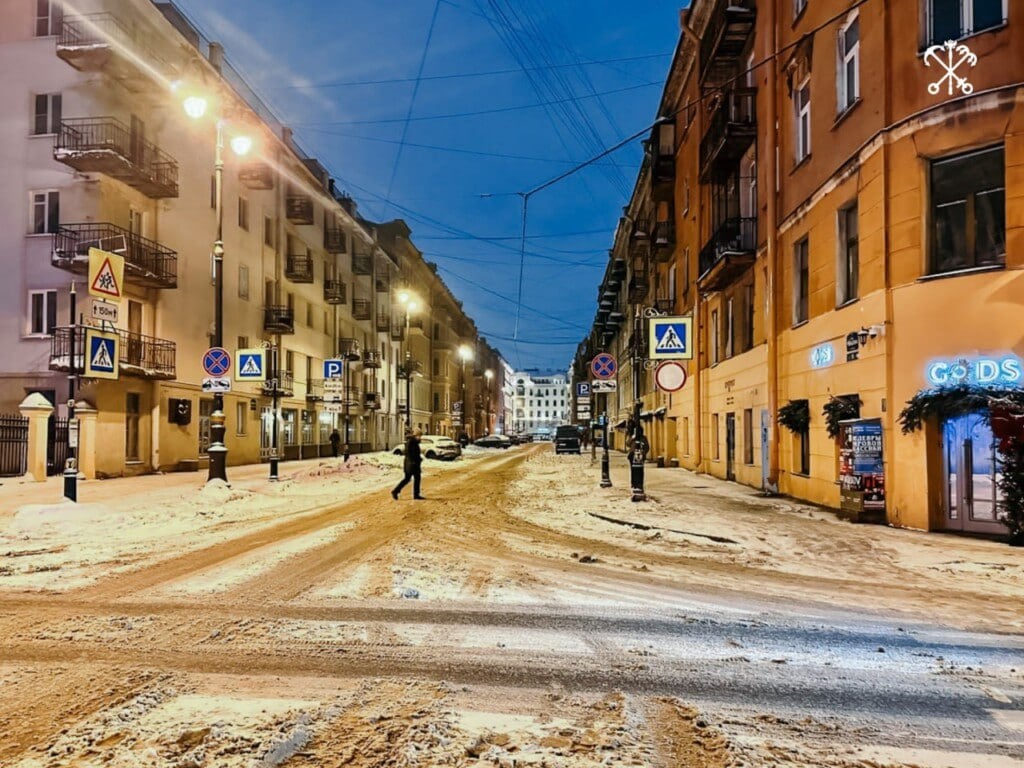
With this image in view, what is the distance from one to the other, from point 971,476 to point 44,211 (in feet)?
87.7

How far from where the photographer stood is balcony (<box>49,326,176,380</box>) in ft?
69.2

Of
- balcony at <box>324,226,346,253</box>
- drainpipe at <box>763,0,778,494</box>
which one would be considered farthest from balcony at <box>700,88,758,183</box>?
balcony at <box>324,226,346,253</box>

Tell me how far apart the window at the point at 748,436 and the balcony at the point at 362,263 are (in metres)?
36.8

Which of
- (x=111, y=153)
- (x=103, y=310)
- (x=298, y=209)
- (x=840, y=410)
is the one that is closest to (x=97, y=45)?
(x=111, y=153)

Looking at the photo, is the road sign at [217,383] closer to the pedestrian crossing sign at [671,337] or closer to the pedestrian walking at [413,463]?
the pedestrian walking at [413,463]

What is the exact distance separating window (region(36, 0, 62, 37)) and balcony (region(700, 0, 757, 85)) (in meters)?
21.5

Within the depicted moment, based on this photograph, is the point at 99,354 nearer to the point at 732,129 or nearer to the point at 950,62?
the point at 950,62

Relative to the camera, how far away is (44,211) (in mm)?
22359

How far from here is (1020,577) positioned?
7.39 metres

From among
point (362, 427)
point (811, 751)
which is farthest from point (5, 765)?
point (362, 427)

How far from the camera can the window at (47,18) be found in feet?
73.4

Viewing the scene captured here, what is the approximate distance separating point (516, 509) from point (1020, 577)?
Result: 28.7ft

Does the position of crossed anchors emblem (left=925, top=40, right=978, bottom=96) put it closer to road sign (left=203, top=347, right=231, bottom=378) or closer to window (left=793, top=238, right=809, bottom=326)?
window (left=793, top=238, right=809, bottom=326)

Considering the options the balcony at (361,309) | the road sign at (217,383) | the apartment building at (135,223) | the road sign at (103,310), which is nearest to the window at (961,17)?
the apartment building at (135,223)
